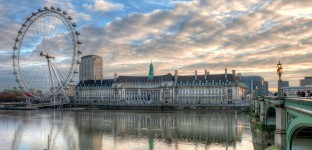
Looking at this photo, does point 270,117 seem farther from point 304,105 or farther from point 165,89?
point 165,89

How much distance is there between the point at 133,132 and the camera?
5247 cm

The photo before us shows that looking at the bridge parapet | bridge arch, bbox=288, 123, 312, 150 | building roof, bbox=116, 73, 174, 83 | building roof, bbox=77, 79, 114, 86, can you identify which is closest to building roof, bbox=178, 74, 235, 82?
building roof, bbox=116, 73, 174, 83

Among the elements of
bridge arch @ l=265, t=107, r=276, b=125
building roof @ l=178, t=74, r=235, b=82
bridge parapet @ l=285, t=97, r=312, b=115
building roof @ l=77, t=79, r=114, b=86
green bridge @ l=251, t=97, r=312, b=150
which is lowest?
bridge arch @ l=265, t=107, r=276, b=125

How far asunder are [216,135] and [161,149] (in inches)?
566

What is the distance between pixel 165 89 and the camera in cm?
15075

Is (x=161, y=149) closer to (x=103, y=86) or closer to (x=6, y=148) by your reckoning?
(x=6, y=148)

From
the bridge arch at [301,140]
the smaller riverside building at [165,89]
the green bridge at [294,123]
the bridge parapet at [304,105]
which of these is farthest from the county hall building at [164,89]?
the bridge parapet at [304,105]

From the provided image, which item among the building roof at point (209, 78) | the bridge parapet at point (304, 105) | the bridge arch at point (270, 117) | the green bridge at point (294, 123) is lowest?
the bridge arch at point (270, 117)

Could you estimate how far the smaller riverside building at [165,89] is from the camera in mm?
137375

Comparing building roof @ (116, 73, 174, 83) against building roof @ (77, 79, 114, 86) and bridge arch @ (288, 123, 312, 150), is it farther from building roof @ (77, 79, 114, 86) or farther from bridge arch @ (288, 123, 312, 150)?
bridge arch @ (288, 123, 312, 150)

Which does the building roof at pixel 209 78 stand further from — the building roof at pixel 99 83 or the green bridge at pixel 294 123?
the green bridge at pixel 294 123

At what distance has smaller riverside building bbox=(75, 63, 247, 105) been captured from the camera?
13738 cm

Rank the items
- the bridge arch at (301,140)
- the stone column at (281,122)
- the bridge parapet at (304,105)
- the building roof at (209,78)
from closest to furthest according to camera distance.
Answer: the bridge parapet at (304,105) < the bridge arch at (301,140) < the stone column at (281,122) < the building roof at (209,78)

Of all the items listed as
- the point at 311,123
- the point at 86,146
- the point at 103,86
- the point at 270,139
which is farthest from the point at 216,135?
the point at 103,86
